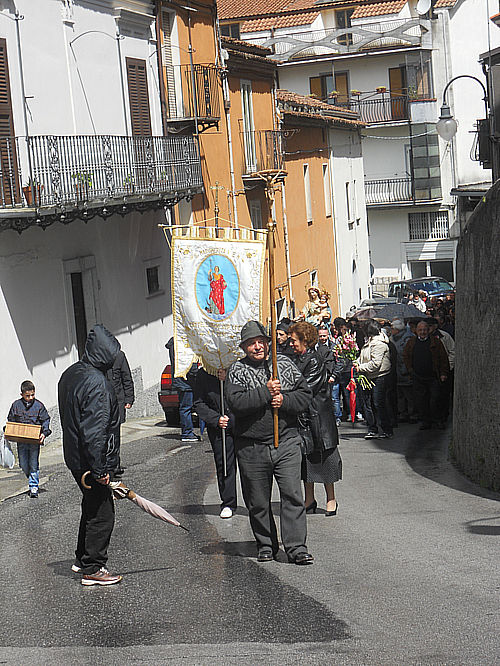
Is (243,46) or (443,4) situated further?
(443,4)

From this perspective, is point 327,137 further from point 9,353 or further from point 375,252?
point 9,353

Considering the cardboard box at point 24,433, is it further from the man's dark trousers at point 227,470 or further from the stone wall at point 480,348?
the stone wall at point 480,348

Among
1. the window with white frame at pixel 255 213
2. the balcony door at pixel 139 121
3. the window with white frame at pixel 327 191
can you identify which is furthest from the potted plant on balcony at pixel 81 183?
the window with white frame at pixel 327 191

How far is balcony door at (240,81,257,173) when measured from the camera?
1101 inches

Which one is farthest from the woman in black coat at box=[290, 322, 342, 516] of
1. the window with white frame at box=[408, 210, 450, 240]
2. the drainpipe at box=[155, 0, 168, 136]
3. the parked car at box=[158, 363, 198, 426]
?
the window with white frame at box=[408, 210, 450, 240]

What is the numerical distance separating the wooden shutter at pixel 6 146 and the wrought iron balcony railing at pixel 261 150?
38.4 ft

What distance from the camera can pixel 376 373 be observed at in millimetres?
15055

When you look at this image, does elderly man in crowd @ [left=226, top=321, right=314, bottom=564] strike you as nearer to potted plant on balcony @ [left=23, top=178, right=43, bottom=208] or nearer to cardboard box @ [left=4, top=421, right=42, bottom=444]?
cardboard box @ [left=4, top=421, right=42, bottom=444]

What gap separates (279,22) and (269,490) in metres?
48.4

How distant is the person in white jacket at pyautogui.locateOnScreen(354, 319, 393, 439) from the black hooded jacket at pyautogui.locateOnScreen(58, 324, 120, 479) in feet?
25.5

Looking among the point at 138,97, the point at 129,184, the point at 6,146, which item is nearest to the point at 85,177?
the point at 6,146

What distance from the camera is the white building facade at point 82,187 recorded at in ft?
53.0

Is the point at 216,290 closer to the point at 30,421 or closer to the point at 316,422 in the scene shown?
the point at 316,422

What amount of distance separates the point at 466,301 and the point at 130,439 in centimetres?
674
